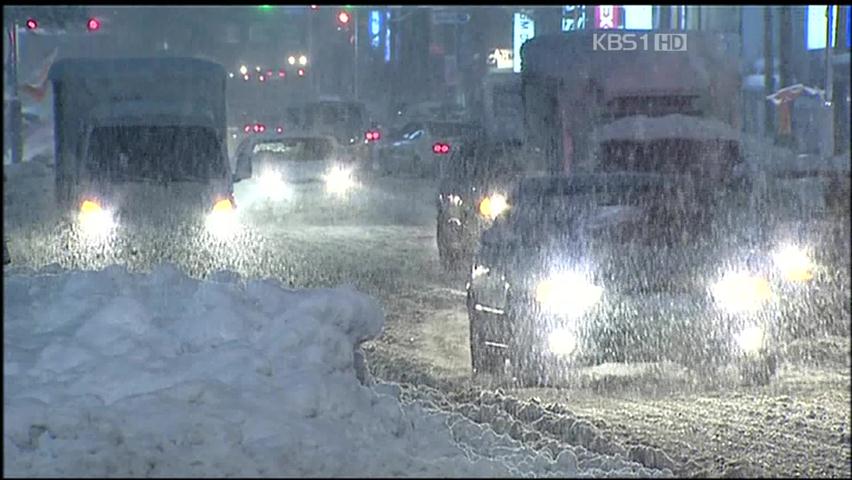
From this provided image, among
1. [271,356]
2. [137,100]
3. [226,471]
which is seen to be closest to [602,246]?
[271,356]

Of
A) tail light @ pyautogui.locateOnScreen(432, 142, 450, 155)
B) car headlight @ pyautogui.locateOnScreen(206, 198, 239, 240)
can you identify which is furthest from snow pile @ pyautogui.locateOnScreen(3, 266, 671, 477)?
tail light @ pyautogui.locateOnScreen(432, 142, 450, 155)

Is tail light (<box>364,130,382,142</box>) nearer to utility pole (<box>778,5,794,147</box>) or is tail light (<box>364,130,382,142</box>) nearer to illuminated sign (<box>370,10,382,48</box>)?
illuminated sign (<box>370,10,382,48</box>)

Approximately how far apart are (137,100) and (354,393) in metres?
13.9

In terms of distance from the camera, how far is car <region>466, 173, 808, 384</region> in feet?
30.2

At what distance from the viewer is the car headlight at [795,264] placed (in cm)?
1123

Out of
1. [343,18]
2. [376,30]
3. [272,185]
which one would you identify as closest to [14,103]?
[272,185]

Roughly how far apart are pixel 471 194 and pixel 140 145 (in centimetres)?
438

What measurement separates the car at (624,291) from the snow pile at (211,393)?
163cm

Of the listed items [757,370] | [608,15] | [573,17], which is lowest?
[757,370]

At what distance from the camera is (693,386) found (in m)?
9.30

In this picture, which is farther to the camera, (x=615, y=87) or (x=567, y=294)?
(x=615, y=87)

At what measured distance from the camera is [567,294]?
30.9 ft

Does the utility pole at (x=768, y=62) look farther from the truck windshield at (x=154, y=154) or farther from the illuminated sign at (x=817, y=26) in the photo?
the truck windshield at (x=154, y=154)

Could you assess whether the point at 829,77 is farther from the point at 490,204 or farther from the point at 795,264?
the point at 795,264
